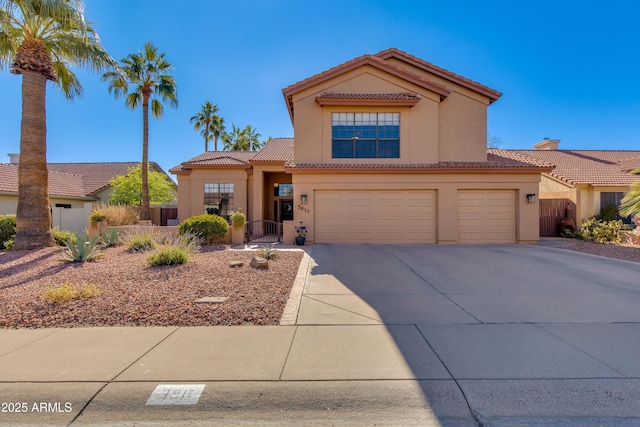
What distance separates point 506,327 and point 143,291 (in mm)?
6740

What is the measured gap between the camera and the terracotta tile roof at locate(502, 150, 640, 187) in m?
18.5

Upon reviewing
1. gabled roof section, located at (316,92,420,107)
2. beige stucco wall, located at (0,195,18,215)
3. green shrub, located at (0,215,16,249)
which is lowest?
green shrub, located at (0,215,16,249)

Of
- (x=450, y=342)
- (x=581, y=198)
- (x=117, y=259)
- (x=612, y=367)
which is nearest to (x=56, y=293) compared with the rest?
(x=117, y=259)

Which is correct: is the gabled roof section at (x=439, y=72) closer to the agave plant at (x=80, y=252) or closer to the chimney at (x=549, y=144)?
the agave plant at (x=80, y=252)

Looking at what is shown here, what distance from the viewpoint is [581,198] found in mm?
18234

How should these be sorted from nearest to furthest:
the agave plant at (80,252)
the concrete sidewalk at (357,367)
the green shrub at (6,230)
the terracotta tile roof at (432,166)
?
1. the concrete sidewalk at (357,367)
2. the agave plant at (80,252)
3. the green shrub at (6,230)
4. the terracotta tile roof at (432,166)

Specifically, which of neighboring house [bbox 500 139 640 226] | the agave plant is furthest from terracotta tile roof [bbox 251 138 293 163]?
neighboring house [bbox 500 139 640 226]

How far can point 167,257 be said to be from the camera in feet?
28.9

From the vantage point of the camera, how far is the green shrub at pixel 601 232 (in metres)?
14.8

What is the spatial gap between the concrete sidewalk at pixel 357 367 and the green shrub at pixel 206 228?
8.48 m

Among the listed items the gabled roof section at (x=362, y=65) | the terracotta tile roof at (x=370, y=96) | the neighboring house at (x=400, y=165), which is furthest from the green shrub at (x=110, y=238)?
the terracotta tile roof at (x=370, y=96)

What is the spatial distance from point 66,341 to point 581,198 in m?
23.4

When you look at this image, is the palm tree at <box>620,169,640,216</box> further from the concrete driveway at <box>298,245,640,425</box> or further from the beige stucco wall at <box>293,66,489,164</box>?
the beige stucco wall at <box>293,66,489,164</box>

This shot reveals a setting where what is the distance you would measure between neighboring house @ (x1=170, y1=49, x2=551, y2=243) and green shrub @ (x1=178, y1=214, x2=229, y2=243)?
9.49ft
